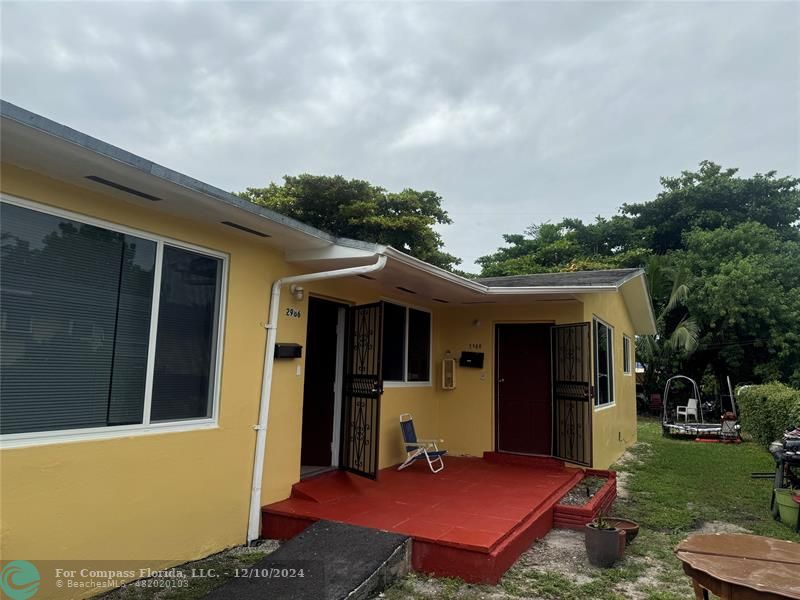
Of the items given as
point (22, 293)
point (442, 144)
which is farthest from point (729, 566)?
point (442, 144)

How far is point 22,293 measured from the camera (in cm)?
290

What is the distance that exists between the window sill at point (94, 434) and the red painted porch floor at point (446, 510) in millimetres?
1165

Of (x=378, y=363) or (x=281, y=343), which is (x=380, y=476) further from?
(x=281, y=343)

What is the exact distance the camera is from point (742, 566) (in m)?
2.64

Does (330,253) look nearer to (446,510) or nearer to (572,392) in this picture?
(446,510)

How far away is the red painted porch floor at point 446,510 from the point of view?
371 cm

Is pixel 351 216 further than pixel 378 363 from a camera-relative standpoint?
Yes

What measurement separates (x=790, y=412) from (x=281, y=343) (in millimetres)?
9296

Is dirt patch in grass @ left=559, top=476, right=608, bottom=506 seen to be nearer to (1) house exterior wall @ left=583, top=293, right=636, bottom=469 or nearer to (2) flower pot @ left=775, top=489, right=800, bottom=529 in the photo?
(1) house exterior wall @ left=583, top=293, right=636, bottom=469

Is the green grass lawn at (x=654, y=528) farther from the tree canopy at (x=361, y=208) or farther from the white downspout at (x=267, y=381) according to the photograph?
the tree canopy at (x=361, y=208)

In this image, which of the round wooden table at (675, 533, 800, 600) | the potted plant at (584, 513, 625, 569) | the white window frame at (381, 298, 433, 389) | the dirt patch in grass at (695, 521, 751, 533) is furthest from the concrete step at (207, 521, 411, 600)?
the dirt patch in grass at (695, 521, 751, 533)

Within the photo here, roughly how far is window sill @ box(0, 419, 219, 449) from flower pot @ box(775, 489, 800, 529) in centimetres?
571

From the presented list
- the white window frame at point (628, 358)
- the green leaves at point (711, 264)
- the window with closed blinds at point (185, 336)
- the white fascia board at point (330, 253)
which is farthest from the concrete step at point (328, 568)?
the green leaves at point (711, 264)

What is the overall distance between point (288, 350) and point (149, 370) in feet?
4.68
